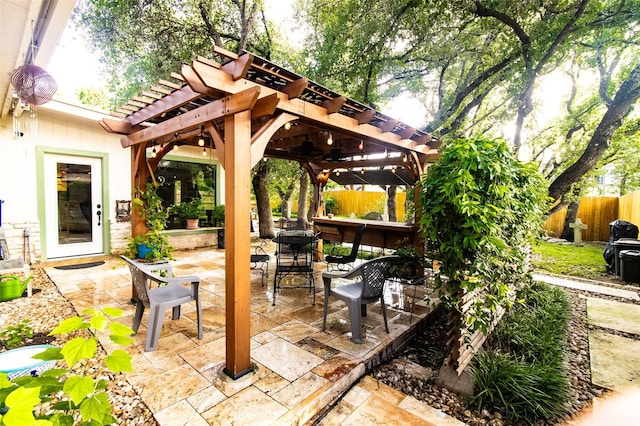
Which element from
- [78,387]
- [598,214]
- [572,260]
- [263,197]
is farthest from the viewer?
[598,214]

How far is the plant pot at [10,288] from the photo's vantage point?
3938mm

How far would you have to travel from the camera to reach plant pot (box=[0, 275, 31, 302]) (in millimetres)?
3938

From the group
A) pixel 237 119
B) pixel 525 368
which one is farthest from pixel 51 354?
pixel 525 368

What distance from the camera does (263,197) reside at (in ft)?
31.0

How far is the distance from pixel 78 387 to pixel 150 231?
3.74m

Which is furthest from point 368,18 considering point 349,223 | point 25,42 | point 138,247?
point 138,247

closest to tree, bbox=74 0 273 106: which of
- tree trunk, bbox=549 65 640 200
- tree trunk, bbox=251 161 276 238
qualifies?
tree trunk, bbox=251 161 276 238

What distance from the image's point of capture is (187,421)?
1934 millimetres

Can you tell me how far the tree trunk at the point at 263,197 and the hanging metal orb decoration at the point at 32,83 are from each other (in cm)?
598

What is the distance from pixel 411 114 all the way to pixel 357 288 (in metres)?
8.03

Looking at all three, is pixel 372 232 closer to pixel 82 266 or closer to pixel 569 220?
pixel 82 266

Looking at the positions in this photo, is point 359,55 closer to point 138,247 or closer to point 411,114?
point 411,114

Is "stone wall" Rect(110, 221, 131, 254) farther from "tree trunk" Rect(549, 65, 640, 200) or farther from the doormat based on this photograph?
"tree trunk" Rect(549, 65, 640, 200)

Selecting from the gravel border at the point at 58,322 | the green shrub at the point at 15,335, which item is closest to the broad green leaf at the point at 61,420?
the gravel border at the point at 58,322
